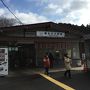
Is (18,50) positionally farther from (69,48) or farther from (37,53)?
(69,48)

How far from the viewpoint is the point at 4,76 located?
2211 centimetres

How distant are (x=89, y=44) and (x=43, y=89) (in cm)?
917

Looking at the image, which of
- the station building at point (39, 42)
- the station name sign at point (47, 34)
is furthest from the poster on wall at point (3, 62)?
the station name sign at point (47, 34)

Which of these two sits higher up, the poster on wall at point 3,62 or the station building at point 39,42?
the station building at point 39,42

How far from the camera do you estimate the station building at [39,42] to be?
26453mm

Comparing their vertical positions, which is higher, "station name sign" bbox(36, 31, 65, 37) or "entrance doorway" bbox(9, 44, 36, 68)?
"station name sign" bbox(36, 31, 65, 37)

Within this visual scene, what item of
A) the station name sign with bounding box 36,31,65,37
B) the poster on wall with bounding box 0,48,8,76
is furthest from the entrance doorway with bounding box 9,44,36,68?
the poster on wall with bounding box 0,48,8,76

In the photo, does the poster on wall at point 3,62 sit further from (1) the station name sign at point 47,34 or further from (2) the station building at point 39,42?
(1) the station name sign at point 47,34

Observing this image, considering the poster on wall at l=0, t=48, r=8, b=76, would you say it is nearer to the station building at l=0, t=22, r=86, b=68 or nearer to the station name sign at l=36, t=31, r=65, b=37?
the station building at l=0, t=22, r=86, b=68

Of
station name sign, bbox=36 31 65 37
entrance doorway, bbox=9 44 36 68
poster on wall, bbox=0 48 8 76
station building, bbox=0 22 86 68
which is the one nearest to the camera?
poster on wall, bbox=0 48 8 76

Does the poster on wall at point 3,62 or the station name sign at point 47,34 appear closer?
the poster on wall at point 3,62

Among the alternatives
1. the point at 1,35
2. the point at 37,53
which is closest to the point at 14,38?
the point at 1,35

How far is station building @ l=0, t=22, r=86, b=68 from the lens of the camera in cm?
2645

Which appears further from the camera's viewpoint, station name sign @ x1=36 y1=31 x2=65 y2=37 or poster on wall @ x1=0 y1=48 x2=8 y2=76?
station name sign @ x1=36 y1=31 x2=65 y2=37
